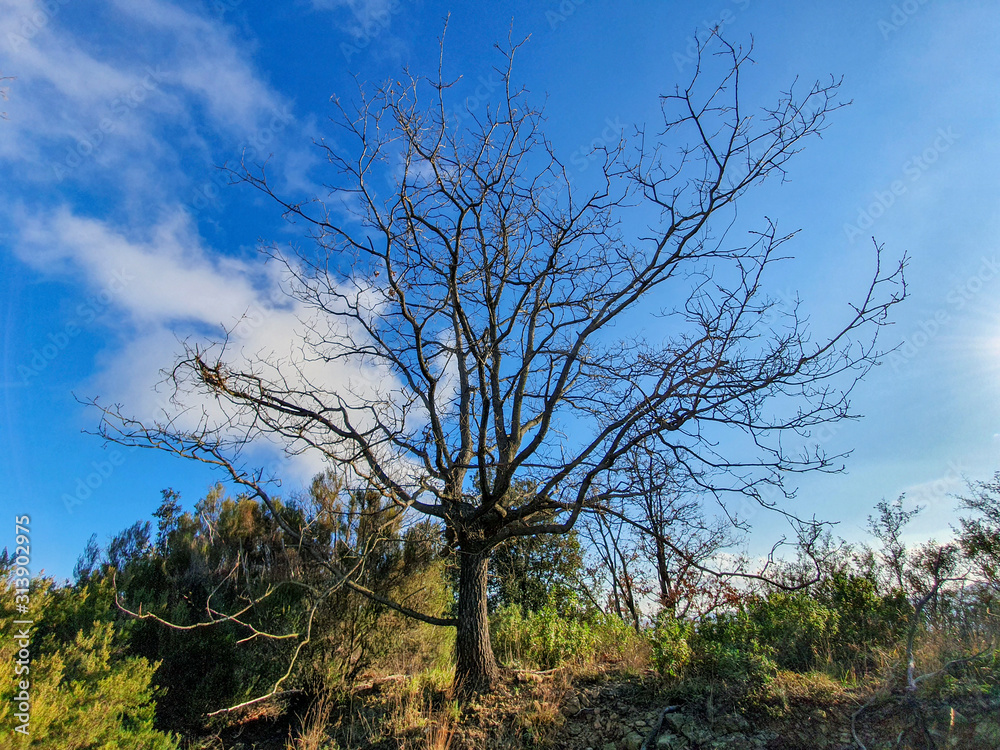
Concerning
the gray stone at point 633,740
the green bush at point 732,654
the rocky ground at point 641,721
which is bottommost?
the gray stone at point 633,740

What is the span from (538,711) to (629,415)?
3.34 m

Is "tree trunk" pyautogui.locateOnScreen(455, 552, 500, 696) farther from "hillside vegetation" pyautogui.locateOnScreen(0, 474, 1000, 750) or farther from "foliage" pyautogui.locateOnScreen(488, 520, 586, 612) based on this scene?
"foliage" pyautogui.locateOnScreen(488, 520, 586, 612)

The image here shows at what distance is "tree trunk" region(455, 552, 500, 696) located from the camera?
21.2ft

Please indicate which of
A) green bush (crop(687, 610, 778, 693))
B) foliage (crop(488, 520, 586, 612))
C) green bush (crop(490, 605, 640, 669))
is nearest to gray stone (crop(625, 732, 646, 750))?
green bush (crop(687, 610, 778, 693))

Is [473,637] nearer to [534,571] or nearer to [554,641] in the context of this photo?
[554,641]

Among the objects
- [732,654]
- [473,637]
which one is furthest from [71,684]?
[732,654]

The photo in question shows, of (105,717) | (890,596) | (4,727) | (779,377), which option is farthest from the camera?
(890,596)

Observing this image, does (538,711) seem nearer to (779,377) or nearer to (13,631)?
(779,377)

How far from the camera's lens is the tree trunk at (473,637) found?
646 cm

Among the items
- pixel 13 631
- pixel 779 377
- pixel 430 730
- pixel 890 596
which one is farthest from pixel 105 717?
pixel 890 596

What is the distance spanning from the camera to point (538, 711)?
575cm

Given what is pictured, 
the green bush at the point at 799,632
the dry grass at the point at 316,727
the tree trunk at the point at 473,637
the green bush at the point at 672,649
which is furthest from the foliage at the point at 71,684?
the green bush at the point at 799,632

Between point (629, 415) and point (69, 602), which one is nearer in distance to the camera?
point (629, 415)

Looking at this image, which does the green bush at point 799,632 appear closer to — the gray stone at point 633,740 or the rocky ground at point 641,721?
the rocky ground at point 641,721
